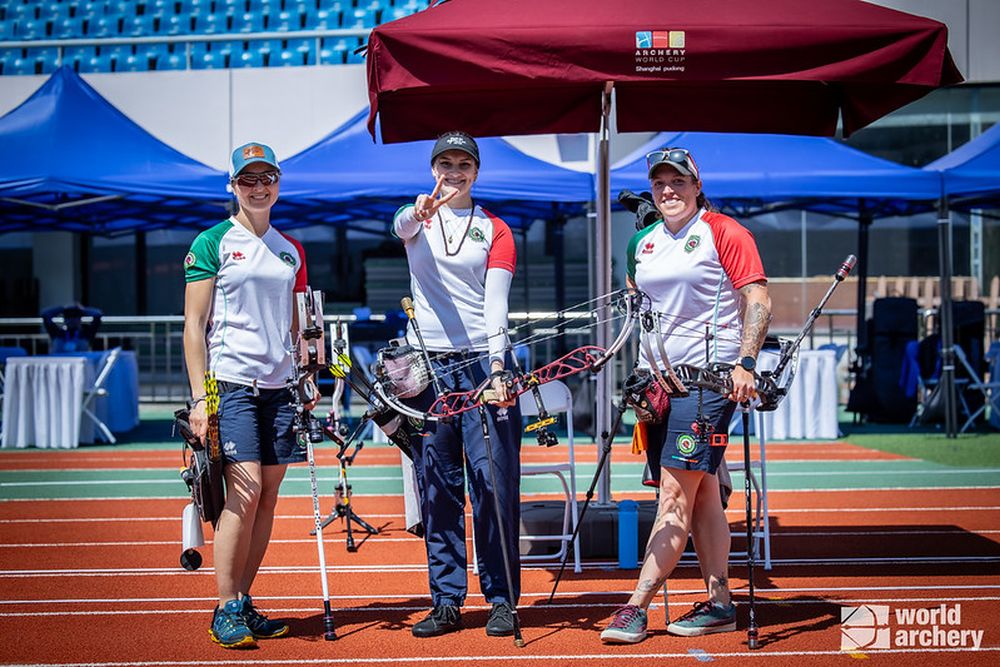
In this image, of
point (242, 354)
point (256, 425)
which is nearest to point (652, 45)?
point (242, 354)

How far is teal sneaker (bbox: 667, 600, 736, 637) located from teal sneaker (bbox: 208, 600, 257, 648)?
1.78 metres

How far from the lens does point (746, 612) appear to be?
5727 millimetres

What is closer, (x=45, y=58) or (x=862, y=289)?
(x=862, y=289)

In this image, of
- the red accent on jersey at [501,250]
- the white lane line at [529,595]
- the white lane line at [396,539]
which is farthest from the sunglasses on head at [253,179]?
the white lane line at [396,539]

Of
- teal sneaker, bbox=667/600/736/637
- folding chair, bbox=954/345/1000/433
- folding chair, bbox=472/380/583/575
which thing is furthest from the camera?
folding chair, bbox=954/345/1000/433

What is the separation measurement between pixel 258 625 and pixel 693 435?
2013mm

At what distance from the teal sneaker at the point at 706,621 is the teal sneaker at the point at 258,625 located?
1679 mm

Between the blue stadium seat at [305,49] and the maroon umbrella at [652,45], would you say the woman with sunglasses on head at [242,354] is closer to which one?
the maroon umbrella at [652,45]

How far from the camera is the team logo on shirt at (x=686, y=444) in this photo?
Answer: 5141mm

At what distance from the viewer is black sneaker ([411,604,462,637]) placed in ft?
17.4

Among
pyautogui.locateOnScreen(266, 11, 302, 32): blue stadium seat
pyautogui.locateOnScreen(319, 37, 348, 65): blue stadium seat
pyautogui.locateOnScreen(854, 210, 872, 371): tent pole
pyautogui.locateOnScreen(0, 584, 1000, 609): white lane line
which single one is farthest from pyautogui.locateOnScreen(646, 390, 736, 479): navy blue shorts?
pyautogui.locateOnScreen(266, 11, 302, 32): blue stadium seat

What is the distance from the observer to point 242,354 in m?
5.13

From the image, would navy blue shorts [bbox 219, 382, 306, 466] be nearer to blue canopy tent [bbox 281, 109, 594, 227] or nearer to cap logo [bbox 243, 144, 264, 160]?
cap logo [bbox 243, 144, 264, 160]
